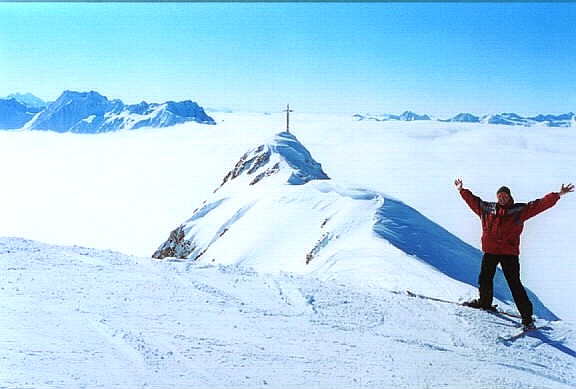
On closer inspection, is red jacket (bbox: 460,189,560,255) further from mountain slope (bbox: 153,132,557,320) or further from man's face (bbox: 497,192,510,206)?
mountain slope (bbox: 153,132,557,320)

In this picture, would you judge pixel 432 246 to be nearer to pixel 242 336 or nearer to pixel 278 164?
pixel 242 336

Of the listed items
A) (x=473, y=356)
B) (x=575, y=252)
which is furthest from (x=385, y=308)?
(x=575, y=252)

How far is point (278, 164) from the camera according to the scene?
33.0 m

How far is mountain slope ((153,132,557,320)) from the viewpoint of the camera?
12.1m

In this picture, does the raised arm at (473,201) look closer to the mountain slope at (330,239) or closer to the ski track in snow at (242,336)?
the ski track in snow at (242,336)

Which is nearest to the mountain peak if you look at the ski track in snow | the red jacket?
the ski track in snow

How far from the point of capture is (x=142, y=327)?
5445 mm

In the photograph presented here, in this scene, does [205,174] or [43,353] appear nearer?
[43,353]

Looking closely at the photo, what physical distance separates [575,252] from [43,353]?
1970 inches

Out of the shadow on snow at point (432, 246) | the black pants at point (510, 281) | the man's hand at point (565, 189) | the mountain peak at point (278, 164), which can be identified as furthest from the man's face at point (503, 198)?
the mountain peak at point (278, 164)

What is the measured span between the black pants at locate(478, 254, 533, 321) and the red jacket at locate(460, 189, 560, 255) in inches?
4.5

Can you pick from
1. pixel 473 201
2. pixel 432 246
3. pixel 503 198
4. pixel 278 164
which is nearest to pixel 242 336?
pixel 473 201

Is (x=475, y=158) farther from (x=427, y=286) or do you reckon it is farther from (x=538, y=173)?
(x=427, y=286)

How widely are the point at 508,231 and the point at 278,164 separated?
2708 centimetres
